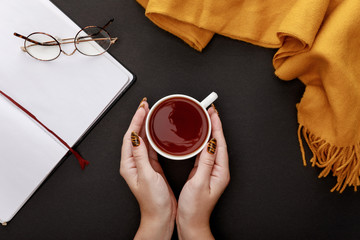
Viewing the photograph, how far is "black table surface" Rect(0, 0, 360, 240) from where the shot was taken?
77cm

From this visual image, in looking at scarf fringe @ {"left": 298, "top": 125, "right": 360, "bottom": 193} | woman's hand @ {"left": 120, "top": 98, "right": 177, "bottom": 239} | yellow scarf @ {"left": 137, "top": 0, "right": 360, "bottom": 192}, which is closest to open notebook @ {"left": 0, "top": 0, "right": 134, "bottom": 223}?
woman's hand @ {"left": 120, "top": 98, "right": 177, "bottom": 239}

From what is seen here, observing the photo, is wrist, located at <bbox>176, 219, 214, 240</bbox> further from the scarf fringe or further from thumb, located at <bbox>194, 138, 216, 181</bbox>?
the scarf fringe

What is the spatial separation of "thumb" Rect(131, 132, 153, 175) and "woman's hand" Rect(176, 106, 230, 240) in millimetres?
131

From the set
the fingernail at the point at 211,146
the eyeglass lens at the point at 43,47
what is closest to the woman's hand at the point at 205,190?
the fingernail at the point at 211,146

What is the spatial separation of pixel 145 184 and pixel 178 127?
18 centimetres

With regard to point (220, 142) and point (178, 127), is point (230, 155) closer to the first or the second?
point (220, 142)

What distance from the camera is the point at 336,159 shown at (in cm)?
76

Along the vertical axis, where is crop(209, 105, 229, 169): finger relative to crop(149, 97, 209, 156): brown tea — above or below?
below

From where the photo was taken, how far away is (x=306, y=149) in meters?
0.79

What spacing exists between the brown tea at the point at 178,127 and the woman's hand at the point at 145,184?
47 millimetres

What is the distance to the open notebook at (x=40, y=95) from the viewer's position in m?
0.73

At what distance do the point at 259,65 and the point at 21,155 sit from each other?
745 mm

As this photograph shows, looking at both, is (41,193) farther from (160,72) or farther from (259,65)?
(259,65)

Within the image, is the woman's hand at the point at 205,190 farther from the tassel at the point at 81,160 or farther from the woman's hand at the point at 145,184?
the tassel at the point at 81,160
